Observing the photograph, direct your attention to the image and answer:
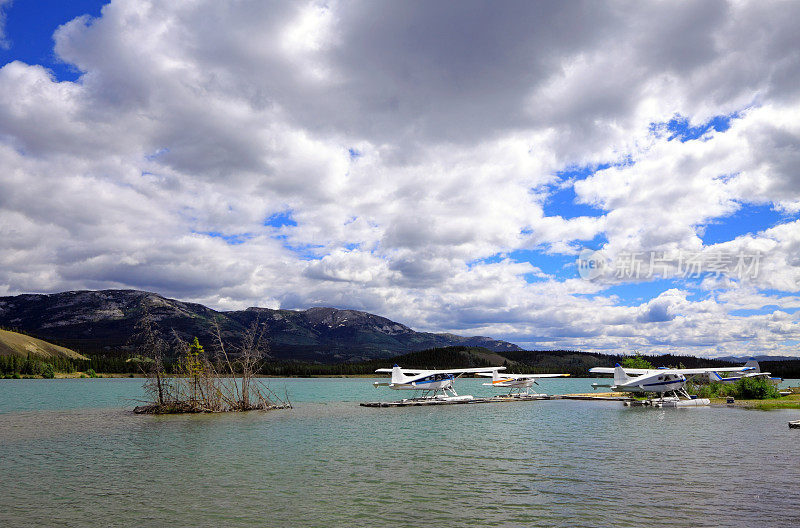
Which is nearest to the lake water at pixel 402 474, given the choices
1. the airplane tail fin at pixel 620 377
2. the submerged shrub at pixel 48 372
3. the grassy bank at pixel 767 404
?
the grassy bank at pixel 767 404

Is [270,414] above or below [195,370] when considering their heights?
below

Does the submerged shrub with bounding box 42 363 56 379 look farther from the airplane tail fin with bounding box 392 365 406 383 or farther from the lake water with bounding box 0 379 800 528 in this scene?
the lake water with bounding box 0 379 800 528

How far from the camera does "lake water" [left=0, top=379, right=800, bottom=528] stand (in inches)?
600

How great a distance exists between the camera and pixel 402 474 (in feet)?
69.0

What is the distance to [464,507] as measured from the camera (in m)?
16.0

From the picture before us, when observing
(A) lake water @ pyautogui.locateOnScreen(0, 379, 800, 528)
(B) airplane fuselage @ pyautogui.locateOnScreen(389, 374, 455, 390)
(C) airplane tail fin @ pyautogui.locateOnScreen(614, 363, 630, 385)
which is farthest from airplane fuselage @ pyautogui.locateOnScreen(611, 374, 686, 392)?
(B) airplane fuselage @ pyautogui.locateOnScreen(389, 374, 455, 390)

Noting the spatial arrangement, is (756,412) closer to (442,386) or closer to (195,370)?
(442,386)

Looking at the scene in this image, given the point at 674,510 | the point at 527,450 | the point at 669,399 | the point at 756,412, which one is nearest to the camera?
the point at 674,510

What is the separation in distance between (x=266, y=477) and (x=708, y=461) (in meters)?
19.0

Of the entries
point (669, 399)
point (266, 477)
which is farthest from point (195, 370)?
point (669, 399)

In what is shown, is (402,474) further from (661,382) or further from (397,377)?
(661,382)

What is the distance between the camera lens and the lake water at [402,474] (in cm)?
1523

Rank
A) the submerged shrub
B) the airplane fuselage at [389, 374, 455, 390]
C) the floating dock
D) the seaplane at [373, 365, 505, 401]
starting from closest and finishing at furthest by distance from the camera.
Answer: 1. the floating dock
2. the seaplane at [373, 365, 505, 401]
3. the airplane fuselage at [389, 374, 455, 390]
4. the submerged shrub

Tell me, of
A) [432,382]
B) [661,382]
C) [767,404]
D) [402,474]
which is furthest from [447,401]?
[402,474]
